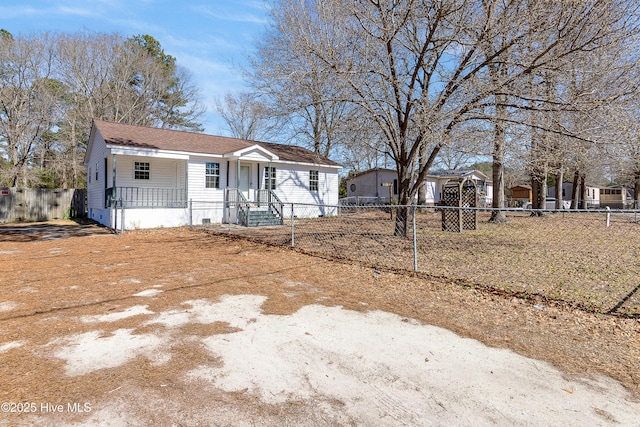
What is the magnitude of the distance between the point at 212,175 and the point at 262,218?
317 cm

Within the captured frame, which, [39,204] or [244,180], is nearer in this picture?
[244,180]

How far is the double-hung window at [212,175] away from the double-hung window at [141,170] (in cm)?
235

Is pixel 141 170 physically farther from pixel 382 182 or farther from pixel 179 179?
pixel 382 182

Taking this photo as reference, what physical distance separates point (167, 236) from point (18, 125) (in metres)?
18.1

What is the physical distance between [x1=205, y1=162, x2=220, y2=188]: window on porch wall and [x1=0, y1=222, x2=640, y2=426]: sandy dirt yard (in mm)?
10126

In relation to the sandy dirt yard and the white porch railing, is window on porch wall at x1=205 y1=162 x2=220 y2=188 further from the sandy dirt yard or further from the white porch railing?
the sandy dirt yard

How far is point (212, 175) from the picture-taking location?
15797 mm

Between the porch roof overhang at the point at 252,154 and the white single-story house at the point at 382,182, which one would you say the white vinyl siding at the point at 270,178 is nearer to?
the porch roof overhang at the point at 252,154

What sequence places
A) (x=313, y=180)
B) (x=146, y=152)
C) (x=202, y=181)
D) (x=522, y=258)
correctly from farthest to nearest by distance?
1. (x=313, y=180)
2. (x=202, y=181)
3. (x=146, y=152)
4. (x=522, y=258)

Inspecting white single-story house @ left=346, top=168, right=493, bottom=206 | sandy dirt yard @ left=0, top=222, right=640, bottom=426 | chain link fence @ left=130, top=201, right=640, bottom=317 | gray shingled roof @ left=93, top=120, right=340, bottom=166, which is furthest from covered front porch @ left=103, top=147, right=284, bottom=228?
white single-story house @ left=346, top=168, right=493, bottom=206

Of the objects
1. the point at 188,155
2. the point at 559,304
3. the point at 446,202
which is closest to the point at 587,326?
the point at 559,304

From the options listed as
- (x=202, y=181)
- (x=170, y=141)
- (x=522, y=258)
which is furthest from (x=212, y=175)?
(x=522, y=258)

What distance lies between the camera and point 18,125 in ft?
70.4

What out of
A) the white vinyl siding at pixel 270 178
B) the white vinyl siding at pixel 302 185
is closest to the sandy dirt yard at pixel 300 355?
the white vinyl siding at pixel 270 178
